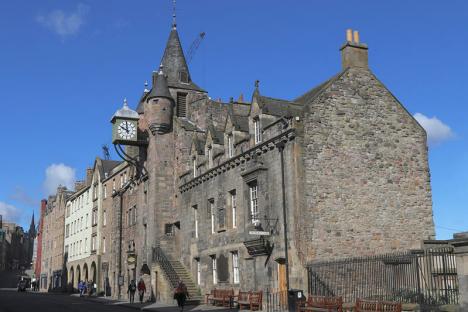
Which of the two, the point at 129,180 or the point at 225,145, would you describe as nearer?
the point at 225,145

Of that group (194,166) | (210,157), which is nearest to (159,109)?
(194,166)

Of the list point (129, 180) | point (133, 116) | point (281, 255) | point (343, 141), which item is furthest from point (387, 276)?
point (129, 180)

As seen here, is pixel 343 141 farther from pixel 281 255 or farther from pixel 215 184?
pixel 215 184

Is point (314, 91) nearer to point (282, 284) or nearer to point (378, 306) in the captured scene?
point (282, 284)

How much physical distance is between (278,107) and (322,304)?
35.0ft

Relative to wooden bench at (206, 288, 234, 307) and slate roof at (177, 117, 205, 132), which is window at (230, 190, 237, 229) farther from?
slate roof at (177, 117, 205, 132)

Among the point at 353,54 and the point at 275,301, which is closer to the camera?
the point at 275,301

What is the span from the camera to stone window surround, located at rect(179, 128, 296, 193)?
2407cm

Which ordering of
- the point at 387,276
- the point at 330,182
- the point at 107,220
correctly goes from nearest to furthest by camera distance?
the point at 387,276
the point at 330,182
the point at 107,220

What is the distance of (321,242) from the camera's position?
2336cm

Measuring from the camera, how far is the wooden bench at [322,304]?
18.8m

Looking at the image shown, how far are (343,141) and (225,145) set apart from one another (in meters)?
Answer: 6.96

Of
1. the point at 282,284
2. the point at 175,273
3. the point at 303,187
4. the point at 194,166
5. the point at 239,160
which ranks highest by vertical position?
the point at 194,166

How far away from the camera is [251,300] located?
24.2 m
